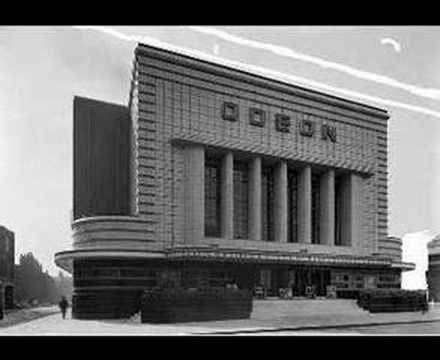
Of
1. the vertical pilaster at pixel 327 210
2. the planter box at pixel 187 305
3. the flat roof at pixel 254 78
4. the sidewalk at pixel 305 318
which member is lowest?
the sidewalk at pixel 305 318

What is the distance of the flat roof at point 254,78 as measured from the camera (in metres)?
53.2

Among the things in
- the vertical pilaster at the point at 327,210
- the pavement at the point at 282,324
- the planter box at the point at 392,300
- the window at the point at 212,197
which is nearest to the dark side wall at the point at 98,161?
Result: the window at the point at 212,197

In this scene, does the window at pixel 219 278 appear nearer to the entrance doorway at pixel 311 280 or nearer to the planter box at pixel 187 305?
the planter box at pixel 187 305

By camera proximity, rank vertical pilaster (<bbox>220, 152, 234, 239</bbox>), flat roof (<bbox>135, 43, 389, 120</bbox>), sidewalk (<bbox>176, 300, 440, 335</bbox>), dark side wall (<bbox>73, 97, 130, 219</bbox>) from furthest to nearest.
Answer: dark side wall (<bbox>73, 97, 130, 219</bbox>), vertical pilaster (<bbox>220, 152, 234, 239</bbox>), flat roof (<bbox>135, 43, 389, 120</bbox>), sidewalk (<bbox>176, 300, 440, 335</bbox>)

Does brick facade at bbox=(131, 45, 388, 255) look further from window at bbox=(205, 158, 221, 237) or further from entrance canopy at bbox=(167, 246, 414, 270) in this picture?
window at bbox=(205, 158, 221, 237)

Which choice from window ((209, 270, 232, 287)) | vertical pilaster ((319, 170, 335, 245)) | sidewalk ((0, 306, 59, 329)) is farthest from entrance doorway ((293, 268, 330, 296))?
sidewalk ((0, 306, 59, 329))

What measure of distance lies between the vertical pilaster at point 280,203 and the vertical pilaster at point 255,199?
265cm

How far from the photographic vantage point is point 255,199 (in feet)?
198

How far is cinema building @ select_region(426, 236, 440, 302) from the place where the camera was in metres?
97.4

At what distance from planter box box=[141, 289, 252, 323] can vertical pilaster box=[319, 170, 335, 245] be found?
2410 cm

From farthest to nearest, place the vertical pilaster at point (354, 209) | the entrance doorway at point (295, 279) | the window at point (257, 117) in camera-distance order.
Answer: the vertical pilaster at point (354, 209), the window at point (257, 117), the entrance doorway at point (295, 279)

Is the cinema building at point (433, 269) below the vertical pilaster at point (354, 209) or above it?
below

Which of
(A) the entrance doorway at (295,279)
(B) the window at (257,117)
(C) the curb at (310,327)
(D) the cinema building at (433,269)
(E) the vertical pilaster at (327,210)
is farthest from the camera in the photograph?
(D) the cinema building at (433,269)
